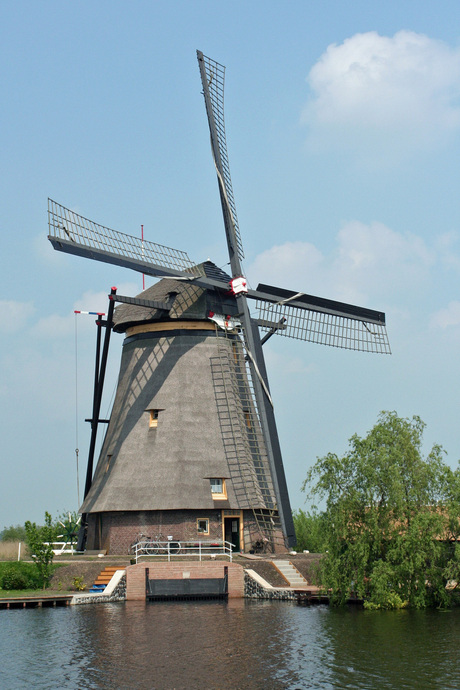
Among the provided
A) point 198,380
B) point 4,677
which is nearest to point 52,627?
point 4,677

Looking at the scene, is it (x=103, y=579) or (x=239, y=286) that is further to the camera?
(x=239, y=286)

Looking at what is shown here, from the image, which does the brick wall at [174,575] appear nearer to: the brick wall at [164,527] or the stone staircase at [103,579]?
the stone staircase at [103,579]

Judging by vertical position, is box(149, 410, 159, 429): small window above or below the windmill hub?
below

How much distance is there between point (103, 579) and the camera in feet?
90.2

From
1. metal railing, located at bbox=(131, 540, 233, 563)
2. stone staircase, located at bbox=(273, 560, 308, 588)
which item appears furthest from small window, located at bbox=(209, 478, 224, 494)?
stone staircase, located at bbox=(273, 560, 308, 588)

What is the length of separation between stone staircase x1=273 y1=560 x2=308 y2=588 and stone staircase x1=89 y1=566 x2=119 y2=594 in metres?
5.72

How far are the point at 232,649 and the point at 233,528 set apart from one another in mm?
14972

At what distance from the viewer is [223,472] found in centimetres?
3059

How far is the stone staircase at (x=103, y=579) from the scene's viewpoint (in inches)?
1065

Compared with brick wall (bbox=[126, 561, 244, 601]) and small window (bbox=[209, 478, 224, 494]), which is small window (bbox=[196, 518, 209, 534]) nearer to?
small window (bbox=[209, 478, 224, 494])

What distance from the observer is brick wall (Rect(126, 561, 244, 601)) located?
26.2 meters

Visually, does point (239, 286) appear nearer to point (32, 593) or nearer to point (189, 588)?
point (189, 588)

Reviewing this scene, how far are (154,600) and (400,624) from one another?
32.3ft

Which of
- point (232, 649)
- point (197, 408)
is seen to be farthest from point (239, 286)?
point (232, 649)
